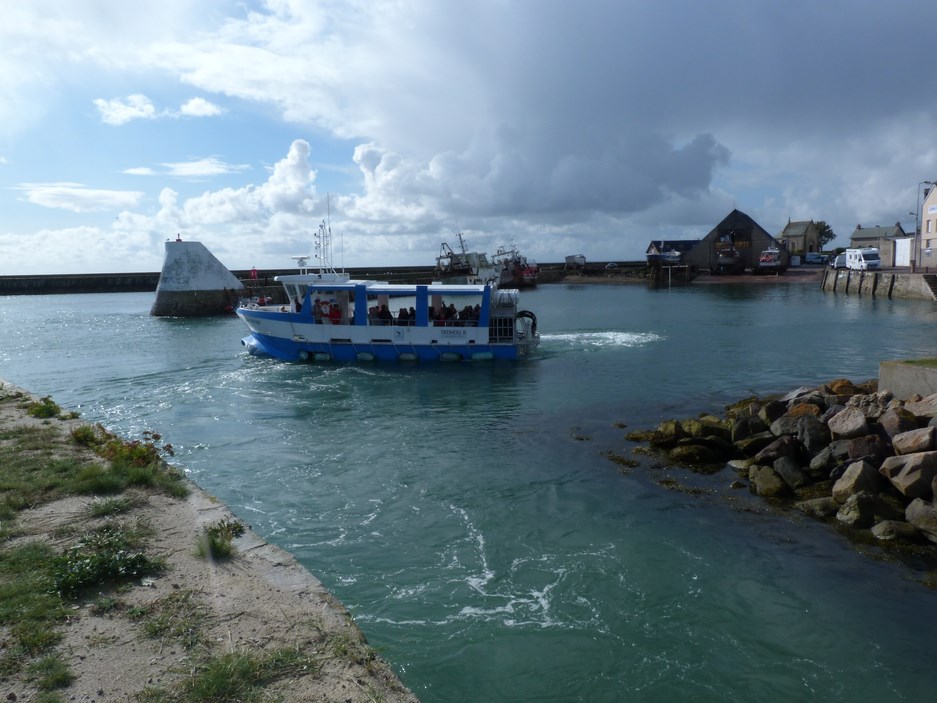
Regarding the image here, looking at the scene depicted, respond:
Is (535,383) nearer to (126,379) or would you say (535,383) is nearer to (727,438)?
(727,438)

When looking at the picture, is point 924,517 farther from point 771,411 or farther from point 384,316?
point 384,316

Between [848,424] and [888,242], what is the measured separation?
100287 mm

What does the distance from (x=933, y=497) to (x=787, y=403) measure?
6.17m

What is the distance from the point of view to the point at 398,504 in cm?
1418

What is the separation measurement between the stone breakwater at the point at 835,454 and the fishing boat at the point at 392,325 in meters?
15.6

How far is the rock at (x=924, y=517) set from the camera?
11.7 m

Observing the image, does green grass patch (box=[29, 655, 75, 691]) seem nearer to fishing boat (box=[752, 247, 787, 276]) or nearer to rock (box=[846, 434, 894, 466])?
rock (box=[846, 434, 894, 466])

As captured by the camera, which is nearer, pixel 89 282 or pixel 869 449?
pixel 869 449

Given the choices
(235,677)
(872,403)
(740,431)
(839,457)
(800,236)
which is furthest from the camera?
(800,236)

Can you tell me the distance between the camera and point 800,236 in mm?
138250

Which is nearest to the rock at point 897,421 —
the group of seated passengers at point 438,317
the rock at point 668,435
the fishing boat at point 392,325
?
the rock at point 668,435

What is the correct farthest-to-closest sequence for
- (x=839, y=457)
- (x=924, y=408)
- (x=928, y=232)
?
(x=928, y=232)
(x=924, y=408)
(x=839, y=457)

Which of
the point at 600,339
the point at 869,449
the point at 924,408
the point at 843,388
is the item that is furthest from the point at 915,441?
the point at 600,339

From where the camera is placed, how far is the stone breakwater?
12.5 meters
